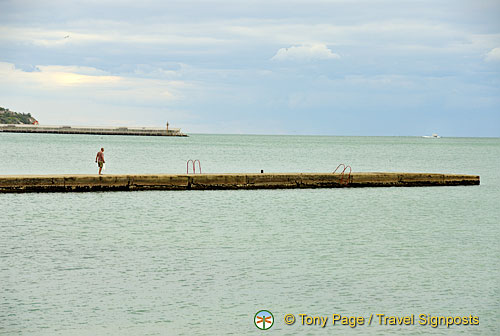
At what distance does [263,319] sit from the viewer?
12.4 metres

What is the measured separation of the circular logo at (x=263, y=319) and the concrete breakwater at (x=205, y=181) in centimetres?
2081

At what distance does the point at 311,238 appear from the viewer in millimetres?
22000

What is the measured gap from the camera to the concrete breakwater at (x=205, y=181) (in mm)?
31781

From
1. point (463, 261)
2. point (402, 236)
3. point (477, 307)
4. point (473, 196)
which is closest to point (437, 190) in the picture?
point (473, 196)

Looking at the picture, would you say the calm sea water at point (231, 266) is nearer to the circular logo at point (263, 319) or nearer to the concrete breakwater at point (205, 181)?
the circular logo at point (263, 319)

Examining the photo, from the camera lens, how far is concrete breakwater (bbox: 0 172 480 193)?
31781 millimetres

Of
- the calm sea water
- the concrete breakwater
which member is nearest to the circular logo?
the calm sea water

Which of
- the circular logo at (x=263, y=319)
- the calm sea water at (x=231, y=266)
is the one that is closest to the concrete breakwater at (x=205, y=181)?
the calm sea water at (x=231, y=266)

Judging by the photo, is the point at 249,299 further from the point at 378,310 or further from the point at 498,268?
the point at 498,268

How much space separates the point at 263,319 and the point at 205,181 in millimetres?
22461

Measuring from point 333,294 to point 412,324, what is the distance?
2.14m

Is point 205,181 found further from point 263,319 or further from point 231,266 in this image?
point 263,319

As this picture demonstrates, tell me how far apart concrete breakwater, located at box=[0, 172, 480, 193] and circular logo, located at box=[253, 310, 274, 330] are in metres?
20.8

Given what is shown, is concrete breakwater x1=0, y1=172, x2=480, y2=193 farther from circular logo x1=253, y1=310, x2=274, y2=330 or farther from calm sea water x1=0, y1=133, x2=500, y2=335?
circular logo x1=253, y1=310, x2=274, y2=330
